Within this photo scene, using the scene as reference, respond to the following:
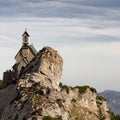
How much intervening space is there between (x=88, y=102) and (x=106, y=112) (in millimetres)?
8620

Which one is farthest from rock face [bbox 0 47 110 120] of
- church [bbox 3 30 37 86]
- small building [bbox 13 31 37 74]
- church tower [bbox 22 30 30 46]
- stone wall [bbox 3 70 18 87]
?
church tower [bbox 22 30 30 46]

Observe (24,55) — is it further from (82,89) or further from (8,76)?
(82,89)

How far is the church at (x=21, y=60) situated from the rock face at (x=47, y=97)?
292 inches

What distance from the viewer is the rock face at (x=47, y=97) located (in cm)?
10812

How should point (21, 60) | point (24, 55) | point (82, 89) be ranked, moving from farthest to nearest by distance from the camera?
point (24, 55) < point (21, 60) < point (82, 89)

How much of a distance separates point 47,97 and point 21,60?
34554mm

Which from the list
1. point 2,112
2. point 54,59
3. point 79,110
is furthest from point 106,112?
point 2,112

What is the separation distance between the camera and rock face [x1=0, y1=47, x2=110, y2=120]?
10812 centimetres

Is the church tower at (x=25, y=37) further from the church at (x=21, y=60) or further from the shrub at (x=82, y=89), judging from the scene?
the shrub at (x=82, y=89)

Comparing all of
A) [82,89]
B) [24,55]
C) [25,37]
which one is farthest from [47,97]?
[25,37]

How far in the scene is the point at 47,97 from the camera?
111938 millimetres

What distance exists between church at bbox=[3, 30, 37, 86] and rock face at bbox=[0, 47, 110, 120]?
7.42 meters

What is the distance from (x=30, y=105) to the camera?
108 meters

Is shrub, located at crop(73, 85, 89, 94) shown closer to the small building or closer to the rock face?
the rock face
